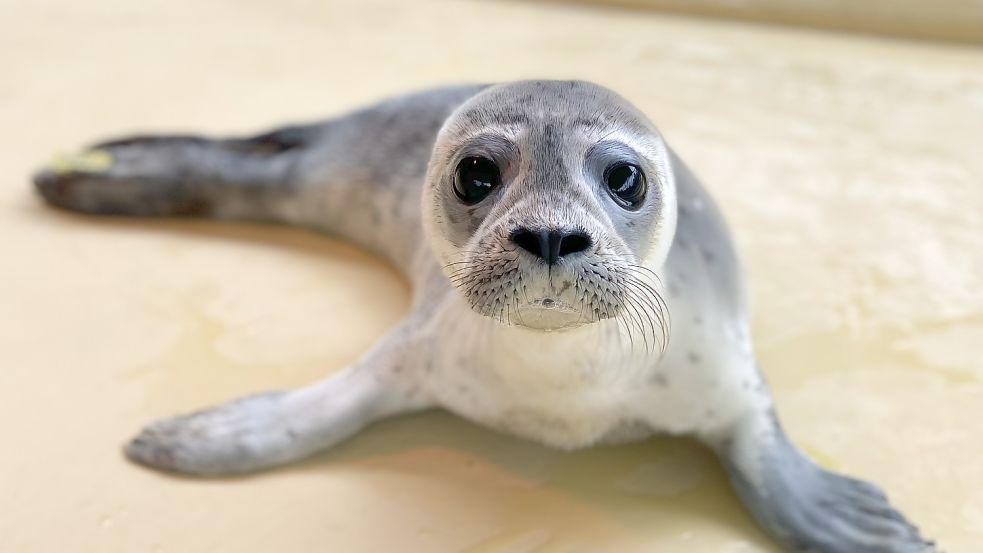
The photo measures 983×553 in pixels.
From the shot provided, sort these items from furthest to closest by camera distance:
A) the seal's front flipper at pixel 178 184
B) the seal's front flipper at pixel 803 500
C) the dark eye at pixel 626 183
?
the seal's front flipper at pixel 178 184
the seal's front flipper at pixel 803 500
the dark eye at pixel 626 183

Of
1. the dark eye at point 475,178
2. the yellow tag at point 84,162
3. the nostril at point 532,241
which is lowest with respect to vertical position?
the nostril at point 532,241

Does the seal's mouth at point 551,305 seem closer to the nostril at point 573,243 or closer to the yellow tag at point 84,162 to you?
the nostril at point 573,243

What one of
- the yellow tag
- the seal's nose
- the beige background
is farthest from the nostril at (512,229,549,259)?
the beige background

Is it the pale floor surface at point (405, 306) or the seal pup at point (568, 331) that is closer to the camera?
the seal pup at point (568, 331)

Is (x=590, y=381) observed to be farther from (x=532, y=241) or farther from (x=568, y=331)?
(x=532, y=241)

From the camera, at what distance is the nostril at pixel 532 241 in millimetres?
1312

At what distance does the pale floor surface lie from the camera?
5.65 feet

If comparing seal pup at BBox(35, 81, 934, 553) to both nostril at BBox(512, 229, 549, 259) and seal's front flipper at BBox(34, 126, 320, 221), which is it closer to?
nostril at BBox(512, 229, 549, 259)

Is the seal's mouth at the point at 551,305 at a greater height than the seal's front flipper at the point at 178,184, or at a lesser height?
lesser

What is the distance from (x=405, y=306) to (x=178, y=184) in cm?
89

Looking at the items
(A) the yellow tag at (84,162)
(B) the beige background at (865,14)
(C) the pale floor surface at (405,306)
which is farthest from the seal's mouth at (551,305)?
(B) the beige background at (865,14)

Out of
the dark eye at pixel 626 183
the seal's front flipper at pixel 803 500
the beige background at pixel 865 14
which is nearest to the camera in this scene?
the dark eye at pixel 626 183

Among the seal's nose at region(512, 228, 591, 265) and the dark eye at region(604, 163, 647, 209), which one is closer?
the seal's nose at region(512, 228, 591, 265)

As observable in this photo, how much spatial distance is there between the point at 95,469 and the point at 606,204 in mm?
1093
